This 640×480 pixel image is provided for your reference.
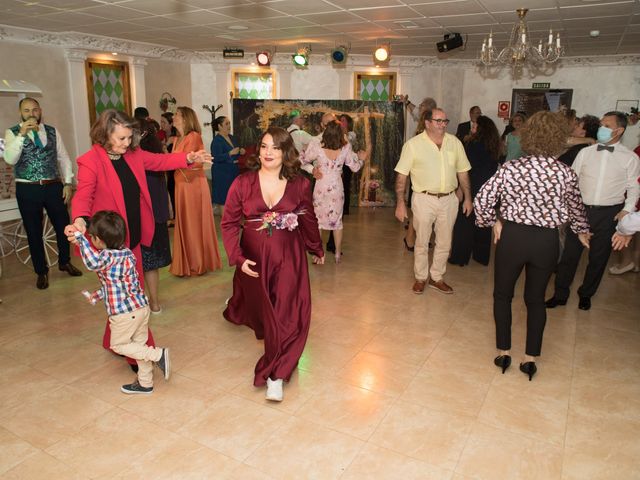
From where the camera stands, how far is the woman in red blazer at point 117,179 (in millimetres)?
3070

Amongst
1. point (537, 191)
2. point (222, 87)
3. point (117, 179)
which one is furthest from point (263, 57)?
point (537, 191)

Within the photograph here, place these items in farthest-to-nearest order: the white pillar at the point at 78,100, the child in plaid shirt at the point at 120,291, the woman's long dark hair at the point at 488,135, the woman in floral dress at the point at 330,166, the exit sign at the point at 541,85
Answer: the exit sign at the point at 541,85 → the white pillar at the point at 78,100 → the woman in floral dress at the point at 330,166 → the woman's long dark hair at the point at 488,135 → the child in plaid shirt at the point at 120,291

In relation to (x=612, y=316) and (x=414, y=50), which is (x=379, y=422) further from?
(x=414, y=50)

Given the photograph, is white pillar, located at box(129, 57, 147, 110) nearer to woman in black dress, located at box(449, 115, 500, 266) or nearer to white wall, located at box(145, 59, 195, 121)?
white wall, located at box(145, 59, 195, 121)

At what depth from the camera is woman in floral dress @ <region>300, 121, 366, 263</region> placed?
567 centimetres

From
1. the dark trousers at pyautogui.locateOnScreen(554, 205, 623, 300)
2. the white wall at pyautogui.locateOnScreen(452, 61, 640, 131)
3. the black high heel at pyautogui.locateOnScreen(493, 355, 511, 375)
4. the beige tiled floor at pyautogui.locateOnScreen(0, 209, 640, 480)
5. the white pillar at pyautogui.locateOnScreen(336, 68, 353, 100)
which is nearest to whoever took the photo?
the beige tiled floor at pyautogui.locateOnScreen(0, 209, 640, 480)

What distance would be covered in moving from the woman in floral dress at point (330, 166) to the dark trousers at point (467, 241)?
1.34 metres

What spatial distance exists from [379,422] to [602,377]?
1637 millimetres

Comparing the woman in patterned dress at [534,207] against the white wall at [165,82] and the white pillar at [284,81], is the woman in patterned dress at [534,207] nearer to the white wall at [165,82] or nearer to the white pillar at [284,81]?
the white pillar at [284,81]

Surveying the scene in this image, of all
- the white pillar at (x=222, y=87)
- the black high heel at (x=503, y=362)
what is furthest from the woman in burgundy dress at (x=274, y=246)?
the white pillar at (x=222, y=87)

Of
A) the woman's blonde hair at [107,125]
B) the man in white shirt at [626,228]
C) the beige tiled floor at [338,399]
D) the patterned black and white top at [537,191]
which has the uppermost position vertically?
the woman's blonde hair at [107,125]

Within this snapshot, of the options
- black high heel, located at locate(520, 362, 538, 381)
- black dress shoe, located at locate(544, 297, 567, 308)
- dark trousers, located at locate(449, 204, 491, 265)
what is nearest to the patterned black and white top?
black high heel, located at locate(520, 362, 538, 381)

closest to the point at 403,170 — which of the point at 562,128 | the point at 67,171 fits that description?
the point at 562,128

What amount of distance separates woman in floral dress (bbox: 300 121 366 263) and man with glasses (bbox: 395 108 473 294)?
4.10 ft
